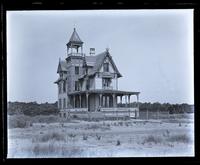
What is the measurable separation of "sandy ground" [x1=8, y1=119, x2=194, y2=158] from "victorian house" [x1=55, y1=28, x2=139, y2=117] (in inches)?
4.4

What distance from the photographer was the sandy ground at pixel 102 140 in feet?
8.91

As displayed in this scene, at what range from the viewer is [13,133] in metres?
2.72

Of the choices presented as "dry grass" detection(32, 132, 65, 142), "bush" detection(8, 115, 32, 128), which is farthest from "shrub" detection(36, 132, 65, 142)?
"bush" detection(8, 115, 32, 128)

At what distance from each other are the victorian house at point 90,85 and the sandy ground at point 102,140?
4.4 inches

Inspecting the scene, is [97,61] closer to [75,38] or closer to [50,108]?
[75,38]

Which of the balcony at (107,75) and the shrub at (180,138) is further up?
the balcony at (107,75)

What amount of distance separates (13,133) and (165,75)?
1.05 m

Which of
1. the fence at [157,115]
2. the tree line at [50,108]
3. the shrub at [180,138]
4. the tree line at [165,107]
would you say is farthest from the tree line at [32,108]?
the shrub at [180,138]

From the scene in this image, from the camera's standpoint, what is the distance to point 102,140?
2.74 meters

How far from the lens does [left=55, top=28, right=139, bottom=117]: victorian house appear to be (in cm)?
275
